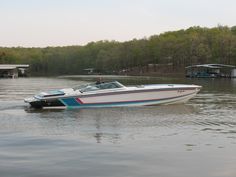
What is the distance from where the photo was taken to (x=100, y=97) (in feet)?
95.0

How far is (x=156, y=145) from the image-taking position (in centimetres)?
1617

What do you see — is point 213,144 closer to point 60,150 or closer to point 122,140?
point 122,140

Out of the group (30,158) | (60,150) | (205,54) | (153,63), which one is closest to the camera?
(30,158)

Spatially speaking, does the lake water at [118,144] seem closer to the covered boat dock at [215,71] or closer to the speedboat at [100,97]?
the speedboat at [100,97]

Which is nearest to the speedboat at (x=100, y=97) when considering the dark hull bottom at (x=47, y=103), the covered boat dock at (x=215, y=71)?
the dark hull bottom at (x=47, y=103)

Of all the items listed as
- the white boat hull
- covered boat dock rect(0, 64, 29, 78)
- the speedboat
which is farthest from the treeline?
the speedboat

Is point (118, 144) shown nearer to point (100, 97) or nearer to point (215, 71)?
point (100, 97)

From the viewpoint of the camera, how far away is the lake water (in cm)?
1278

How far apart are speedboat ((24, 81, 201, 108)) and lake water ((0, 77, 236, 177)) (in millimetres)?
2129

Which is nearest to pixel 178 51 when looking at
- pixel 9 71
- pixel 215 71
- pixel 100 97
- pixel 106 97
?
pixel 215 71

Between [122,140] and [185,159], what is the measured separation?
148 inches

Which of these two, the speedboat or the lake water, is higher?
the speedboat

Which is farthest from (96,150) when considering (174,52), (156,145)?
(174,52)

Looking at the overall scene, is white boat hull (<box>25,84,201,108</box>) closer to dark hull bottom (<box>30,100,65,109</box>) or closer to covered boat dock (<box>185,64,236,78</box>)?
dark hull bottom (<box>30,100,65,109</box>)
